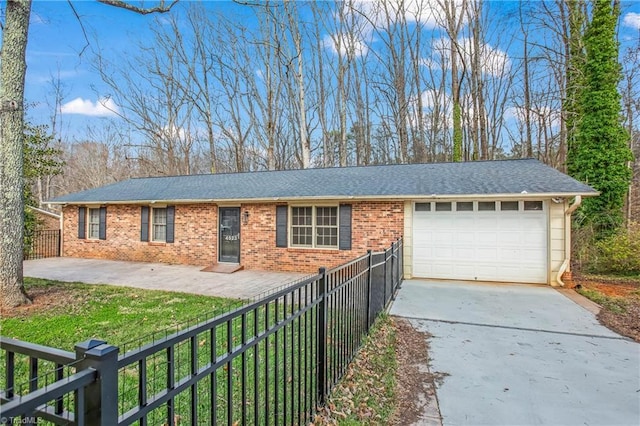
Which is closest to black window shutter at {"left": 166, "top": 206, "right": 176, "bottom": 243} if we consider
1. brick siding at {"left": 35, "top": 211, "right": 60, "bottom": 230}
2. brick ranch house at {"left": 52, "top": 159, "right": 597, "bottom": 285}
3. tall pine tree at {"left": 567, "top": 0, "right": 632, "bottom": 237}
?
brick ranch house at {"left": 52, "top": 159, "right": 597, "bottom": 285}

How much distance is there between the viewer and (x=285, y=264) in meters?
10.3

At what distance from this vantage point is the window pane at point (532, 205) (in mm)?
8242

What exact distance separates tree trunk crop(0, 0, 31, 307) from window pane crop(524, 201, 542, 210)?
1107cm

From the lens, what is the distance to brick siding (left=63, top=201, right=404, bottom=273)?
9398mm

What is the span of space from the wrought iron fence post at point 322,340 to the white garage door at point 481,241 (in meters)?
6.53

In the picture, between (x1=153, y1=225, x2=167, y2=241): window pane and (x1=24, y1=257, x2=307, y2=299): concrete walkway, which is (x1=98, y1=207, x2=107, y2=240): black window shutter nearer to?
(x1=24, y1=257, x2=307, y2=299): concrete walkway

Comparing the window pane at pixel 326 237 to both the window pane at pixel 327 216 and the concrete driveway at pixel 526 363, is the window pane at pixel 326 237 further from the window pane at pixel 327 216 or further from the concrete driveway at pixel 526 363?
the concrete driveway at pixel 526 363

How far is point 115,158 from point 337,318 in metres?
30.1

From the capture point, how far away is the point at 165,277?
934 cm

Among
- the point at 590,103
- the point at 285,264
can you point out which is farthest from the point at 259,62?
the point at 590,103

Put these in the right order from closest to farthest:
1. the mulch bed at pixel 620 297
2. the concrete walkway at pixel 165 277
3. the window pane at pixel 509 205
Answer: the mulch bed at pixel 620 297
the concrete walkway at pixel 165 277
the window pane at pixel 509 205

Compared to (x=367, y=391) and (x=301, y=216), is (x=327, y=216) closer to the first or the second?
(x=301, y=216)

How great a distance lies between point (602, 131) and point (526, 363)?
35.8 ft

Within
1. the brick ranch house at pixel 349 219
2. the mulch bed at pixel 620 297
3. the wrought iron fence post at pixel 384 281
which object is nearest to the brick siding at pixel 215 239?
the brick ranch house at pixel 349 219
